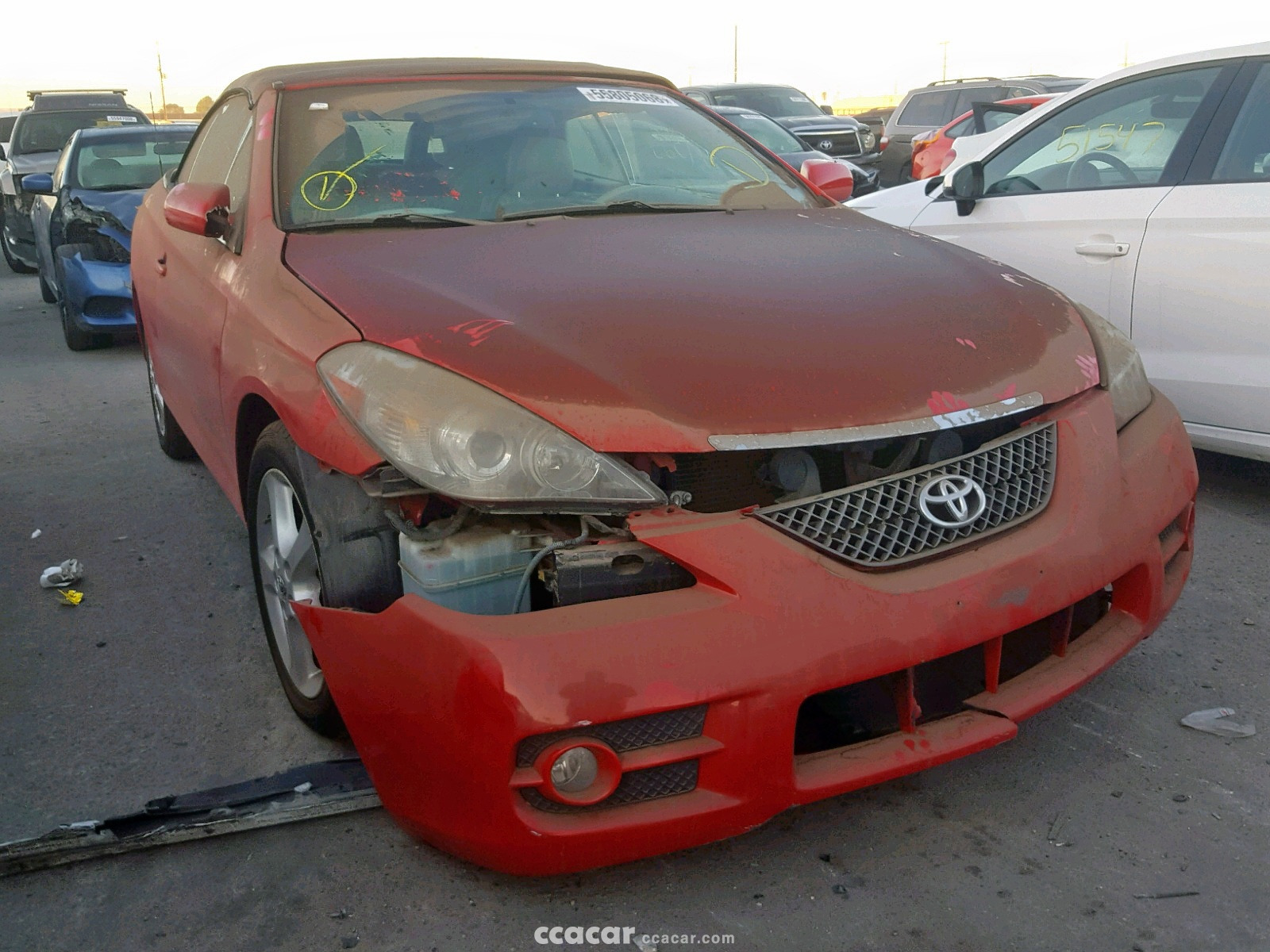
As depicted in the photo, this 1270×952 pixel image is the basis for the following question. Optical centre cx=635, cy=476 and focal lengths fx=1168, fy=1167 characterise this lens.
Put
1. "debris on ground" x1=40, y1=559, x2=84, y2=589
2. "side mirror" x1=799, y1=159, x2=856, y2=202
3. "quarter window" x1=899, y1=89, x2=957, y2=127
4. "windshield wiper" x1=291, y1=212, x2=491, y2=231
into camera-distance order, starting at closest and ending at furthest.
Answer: "windshield wiper" x1=291, y1=212, x2=491, y2=231 < "debris on ground" x1=40, y1=559, x2=84, y2=589 < "side mirror" x1=799, y1=159, x2=856, y2=202 < "quarter window" x1=899, y1=89, x2=957, y2=127

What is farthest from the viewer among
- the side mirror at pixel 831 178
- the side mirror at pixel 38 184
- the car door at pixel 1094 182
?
the side mirror at pixel 38 184

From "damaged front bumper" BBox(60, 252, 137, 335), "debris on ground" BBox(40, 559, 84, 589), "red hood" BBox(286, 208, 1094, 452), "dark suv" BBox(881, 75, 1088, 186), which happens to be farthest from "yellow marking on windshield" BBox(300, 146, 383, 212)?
"dark suv" BBox(881, 75, 1088, 186)

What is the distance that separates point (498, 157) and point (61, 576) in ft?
6.37

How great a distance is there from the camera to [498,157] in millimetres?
3160

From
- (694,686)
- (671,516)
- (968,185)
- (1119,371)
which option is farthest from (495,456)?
(968,185)

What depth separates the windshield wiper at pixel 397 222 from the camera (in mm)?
2865

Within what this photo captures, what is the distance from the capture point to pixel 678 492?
78.8 inches

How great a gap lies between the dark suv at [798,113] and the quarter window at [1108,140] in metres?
9.36

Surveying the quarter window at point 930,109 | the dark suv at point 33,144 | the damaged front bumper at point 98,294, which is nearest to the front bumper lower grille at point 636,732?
the damaged front bumper at point 98,294

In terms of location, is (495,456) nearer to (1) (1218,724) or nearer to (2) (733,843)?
(2) (733,843)

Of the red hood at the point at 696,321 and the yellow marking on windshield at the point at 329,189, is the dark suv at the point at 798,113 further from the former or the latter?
the red hood at the point at 696,321

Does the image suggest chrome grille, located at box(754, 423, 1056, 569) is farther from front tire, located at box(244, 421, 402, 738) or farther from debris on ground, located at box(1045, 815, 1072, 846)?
front tire, located at box(244, 421, 402, 738)

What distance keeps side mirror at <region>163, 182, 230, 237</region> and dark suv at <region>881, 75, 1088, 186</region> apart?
1290cm

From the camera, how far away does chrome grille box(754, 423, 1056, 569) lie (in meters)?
1.99
